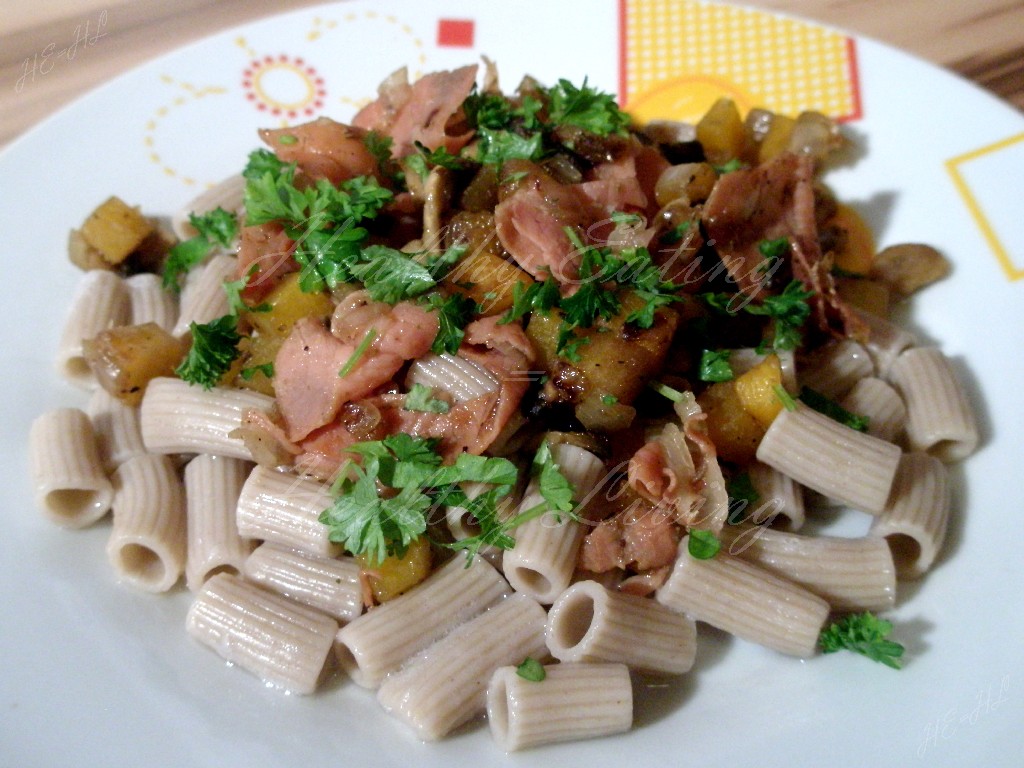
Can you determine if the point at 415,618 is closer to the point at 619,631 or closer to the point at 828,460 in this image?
the point at 619,631

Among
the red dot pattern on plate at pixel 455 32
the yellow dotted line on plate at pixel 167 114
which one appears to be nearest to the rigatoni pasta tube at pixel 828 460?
the red dot pattern on plate at pixel 455 32

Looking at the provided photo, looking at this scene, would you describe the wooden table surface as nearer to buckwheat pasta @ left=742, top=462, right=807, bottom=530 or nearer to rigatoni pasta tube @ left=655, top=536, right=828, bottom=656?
buckwheat pasta @ left=742, top=462, right=807, bottom=530

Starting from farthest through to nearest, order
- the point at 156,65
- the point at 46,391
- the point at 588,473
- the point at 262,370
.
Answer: the point at 156,65, the point at 46,391, the point at 262,370, the point at 588,473

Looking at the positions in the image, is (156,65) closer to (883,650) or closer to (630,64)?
(630,64)

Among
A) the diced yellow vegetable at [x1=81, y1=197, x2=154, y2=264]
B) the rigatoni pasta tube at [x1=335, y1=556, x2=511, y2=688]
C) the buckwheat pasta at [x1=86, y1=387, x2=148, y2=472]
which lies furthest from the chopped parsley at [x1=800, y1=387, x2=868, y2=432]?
the diced yellow vegetable at [x1=81, y1=197, x2=154, y2=264]

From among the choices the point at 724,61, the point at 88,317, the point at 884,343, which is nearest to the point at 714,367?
the point at 884,343

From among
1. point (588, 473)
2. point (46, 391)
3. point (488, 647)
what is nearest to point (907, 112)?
point (588, 473)

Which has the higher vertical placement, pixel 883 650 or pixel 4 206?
pixel 4 206
